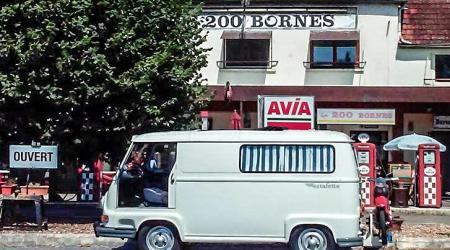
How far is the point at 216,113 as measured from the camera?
26125 millimetres

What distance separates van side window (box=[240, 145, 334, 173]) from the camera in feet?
37.8

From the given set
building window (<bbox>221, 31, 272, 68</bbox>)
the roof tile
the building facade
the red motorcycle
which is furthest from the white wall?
the red motorcycle

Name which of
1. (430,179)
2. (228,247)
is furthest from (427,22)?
(228,247)

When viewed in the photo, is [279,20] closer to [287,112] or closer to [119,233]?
[287,112]

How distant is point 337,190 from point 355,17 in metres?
15.2

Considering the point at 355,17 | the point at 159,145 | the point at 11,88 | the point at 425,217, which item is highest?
the point at 355,17

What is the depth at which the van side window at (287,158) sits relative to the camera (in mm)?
11516

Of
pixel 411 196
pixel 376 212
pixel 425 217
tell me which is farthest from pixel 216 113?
pixel 376 212

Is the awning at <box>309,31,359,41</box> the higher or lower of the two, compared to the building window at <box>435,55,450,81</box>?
higher

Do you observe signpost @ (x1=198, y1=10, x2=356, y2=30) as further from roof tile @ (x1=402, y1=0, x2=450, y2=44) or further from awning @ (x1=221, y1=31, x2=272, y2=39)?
roof tile @ (x1=402, y1=0, x2=450, y2=44)

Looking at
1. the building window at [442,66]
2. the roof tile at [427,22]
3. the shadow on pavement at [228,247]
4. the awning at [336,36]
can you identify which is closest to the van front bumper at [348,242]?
the shadow on pavement at [228,247]

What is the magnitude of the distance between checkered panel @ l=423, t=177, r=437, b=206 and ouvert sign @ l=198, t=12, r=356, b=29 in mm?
7267

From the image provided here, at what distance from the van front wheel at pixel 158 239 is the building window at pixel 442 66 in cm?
1616

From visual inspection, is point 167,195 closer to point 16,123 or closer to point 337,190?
point 337,190
